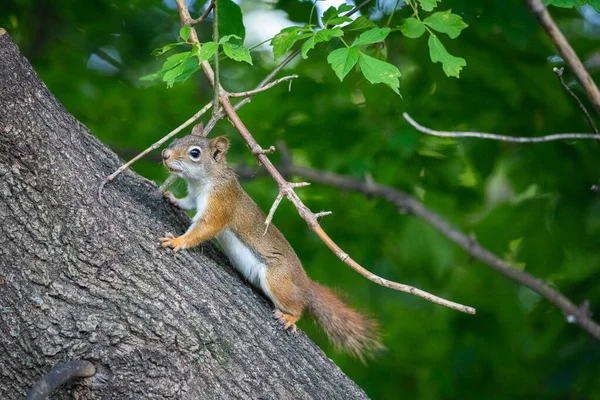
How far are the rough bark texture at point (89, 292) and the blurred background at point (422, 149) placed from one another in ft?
5.06

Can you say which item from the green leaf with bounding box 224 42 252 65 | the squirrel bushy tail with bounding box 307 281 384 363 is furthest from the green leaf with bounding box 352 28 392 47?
the squirrel bushy tail with bounding box 307 281 384 363

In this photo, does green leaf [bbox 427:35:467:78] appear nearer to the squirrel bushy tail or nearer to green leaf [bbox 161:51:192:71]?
green leaf [bbox 161:51:192:71]

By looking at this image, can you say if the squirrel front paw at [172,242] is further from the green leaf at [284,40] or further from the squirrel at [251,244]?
the green leaf at [284,40]

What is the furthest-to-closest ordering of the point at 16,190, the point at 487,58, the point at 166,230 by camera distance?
the point at 487,58
the point at 166,230
the point at 16,190

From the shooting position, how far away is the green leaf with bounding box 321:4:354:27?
2.65 metres

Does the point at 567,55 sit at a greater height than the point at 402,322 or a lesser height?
greater

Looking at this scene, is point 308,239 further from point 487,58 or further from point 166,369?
point 166,369

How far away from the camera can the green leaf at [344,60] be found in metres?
2.50

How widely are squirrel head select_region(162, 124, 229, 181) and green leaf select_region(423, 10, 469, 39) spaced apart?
1.09 m

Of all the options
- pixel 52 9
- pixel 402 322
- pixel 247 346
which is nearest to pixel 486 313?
pixel 402 322

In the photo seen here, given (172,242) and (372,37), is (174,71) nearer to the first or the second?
(172,242)

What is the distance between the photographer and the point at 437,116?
4273 mm

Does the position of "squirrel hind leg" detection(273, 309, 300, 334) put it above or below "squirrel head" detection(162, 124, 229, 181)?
below

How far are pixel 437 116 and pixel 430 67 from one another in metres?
0.29
